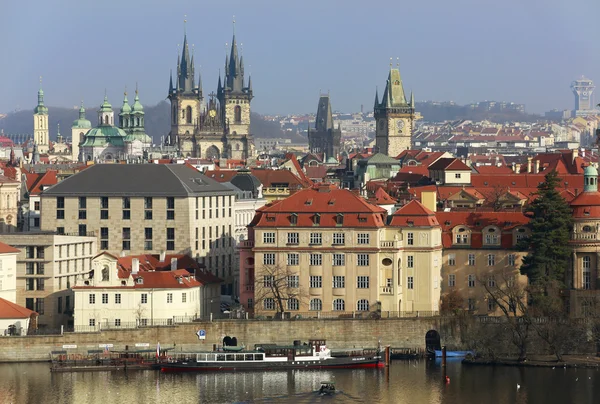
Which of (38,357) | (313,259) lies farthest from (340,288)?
(38,357)

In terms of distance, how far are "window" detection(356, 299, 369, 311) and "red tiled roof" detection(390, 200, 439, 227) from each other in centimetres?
457

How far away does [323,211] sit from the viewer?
351 feet

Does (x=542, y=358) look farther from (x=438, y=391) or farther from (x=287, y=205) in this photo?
(x=287, y=205)

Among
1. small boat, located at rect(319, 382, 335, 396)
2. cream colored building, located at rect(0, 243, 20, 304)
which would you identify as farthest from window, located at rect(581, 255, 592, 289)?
cream colored building, located at rect(0, 243, 20, 304)

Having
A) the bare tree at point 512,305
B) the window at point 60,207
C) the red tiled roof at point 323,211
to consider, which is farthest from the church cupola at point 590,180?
the window at point 60,207

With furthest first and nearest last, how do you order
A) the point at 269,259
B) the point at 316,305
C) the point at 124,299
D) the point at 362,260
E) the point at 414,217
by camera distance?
the point at 414,217 < the point at 269,259 < the point at 362,260 < the point at 316,305 < the point at 124,299

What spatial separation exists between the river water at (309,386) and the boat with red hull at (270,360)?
0.73 metres

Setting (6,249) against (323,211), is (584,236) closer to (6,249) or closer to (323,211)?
(323,211)

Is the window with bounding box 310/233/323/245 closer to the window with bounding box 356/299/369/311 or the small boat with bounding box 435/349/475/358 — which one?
the window with bounding box 356/299/369/311

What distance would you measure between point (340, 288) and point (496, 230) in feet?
31.9

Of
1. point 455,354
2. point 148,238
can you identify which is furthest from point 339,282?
point 148,238

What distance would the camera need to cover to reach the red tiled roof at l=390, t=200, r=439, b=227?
10688cm

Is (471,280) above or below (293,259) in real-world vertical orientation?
below

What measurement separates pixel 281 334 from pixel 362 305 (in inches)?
200
